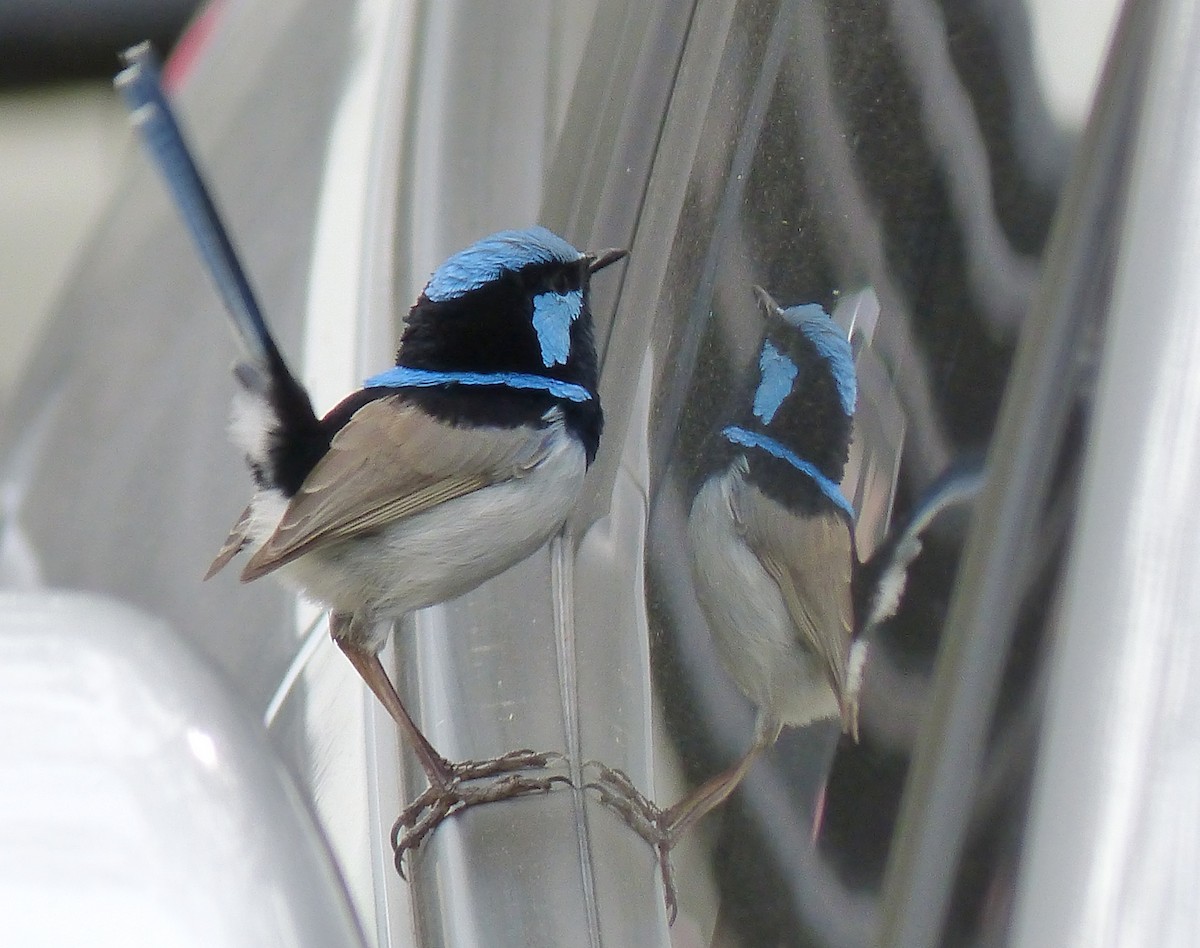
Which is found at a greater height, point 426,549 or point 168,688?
point 426,549

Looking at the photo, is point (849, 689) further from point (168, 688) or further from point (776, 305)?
point (168, 688)

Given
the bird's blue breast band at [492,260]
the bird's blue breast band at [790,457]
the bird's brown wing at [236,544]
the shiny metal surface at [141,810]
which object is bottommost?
the shiny metal surface at [141,810]

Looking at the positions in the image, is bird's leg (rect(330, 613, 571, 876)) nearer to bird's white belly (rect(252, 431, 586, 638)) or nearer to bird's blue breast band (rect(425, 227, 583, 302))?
bird's white belly (rect(252, 431, 586, 638))

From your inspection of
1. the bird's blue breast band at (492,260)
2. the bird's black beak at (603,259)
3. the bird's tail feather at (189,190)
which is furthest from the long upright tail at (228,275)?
the bird's black beak at (603,259)

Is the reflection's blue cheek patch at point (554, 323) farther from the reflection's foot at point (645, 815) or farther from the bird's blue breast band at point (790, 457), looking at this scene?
the reflection's foot at point (645, 815)

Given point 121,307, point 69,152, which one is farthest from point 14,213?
point 121,307

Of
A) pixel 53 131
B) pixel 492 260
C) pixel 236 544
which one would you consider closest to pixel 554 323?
pixel 492 260

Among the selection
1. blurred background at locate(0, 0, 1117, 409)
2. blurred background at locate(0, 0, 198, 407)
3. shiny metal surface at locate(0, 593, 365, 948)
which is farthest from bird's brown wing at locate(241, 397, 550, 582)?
blurred background at locate(0, 0, 198, 407)
